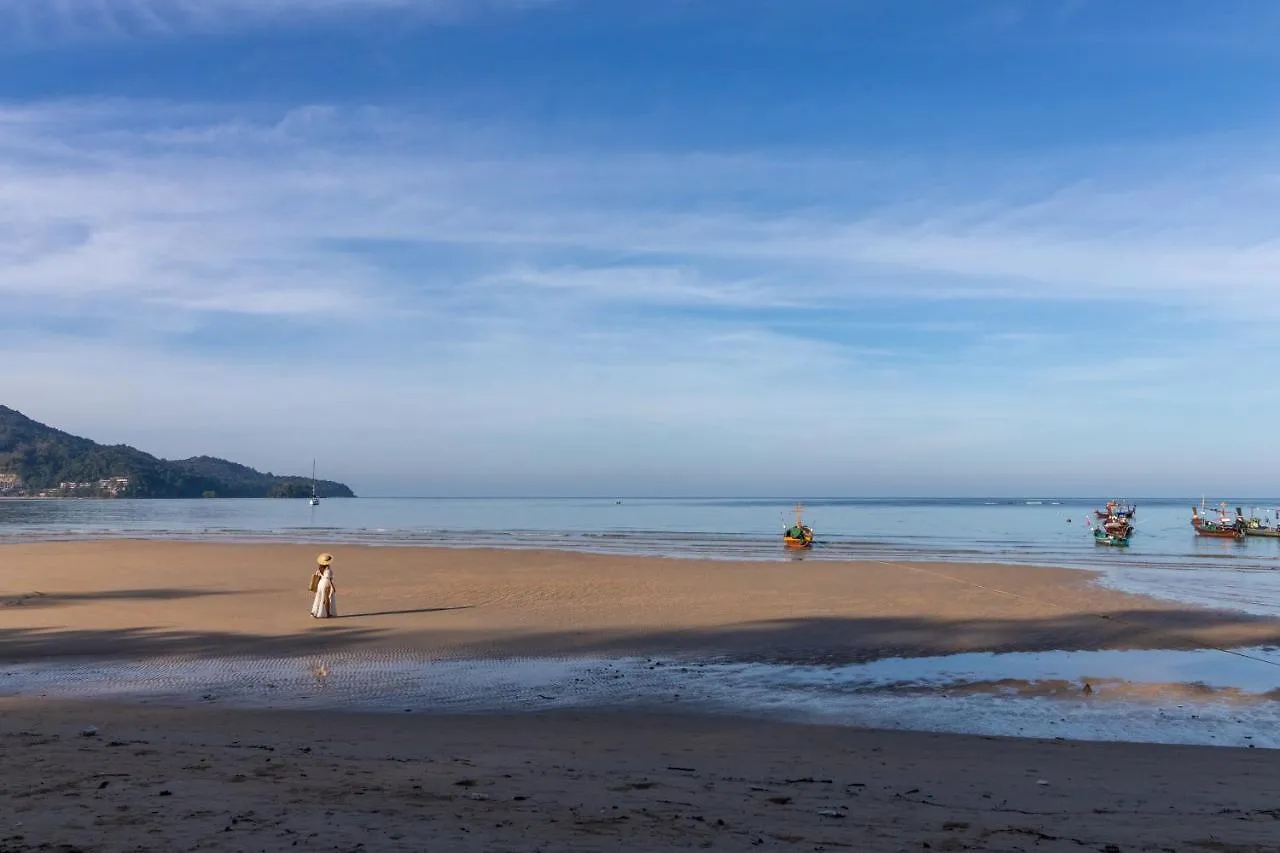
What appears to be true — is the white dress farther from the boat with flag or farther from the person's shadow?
the boat with flag

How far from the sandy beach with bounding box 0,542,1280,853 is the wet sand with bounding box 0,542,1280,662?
14 cm

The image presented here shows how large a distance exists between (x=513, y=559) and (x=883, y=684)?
25.4 meters

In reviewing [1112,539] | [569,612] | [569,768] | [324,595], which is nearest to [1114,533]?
[1112,539]

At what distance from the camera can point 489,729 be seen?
10070mm

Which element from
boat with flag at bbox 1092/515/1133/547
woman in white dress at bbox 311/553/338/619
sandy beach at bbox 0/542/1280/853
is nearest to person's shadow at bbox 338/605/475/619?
woman in white dress at bbox 311/553/338/619

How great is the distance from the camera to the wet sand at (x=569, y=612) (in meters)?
16.5

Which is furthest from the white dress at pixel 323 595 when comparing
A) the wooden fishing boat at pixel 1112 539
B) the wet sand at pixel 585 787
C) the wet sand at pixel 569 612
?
the wooden fishing boat at pixel 1112 539

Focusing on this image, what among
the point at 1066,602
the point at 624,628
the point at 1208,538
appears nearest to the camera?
the point at 624,628

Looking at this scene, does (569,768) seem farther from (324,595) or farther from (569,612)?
(569,612)

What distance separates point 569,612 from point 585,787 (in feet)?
45.0

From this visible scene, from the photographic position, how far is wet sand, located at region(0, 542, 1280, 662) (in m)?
16.5

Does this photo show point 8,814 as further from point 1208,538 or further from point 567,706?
point 1208,538

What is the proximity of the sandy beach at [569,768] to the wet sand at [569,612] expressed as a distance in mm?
141

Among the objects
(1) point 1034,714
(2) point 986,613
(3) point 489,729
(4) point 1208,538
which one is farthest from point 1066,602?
(4) point 1208,538
